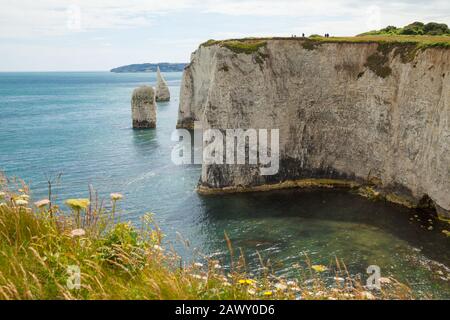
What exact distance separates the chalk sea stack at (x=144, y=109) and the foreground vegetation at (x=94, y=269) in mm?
81301

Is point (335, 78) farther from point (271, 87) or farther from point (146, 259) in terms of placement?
point (146, 259)

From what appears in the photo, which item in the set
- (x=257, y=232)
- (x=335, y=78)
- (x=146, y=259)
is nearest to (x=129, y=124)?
(x=335, y=78)

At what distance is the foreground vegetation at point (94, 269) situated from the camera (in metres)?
7.15

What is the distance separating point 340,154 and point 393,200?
8.44m

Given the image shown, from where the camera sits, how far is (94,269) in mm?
8023

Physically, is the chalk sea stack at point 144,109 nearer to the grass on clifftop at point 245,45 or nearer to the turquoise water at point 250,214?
the turquoise water at point 250,214

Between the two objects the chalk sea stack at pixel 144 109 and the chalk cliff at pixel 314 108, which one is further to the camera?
the chalk sea stack at pixel 144 109

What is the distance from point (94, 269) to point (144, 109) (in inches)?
3351

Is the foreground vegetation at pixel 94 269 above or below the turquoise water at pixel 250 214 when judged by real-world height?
above

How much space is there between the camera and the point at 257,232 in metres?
37.0

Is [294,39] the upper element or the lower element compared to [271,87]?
upper

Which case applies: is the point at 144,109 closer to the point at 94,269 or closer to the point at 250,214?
the point at 250,214

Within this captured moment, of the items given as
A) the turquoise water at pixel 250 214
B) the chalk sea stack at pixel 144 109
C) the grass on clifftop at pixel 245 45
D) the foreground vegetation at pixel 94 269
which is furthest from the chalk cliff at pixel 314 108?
the chalk sea stack at pixel 144 109

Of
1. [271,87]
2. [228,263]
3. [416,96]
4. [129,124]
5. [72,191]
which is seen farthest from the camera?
[129,124]
